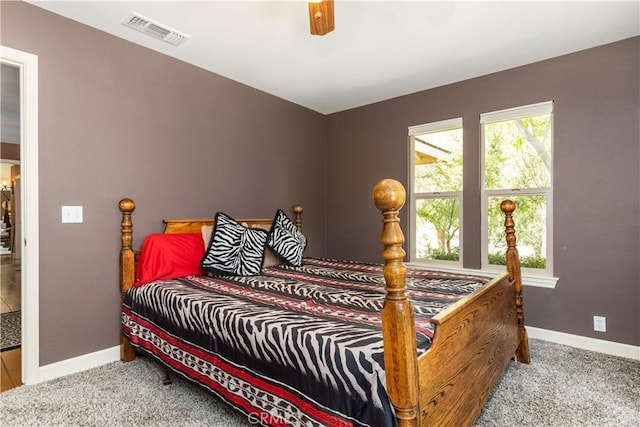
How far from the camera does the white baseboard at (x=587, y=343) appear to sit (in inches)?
102

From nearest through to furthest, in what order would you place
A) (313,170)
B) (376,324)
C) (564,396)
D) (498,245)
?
(376,324)
(564,396)
(498,245)
(313,170)

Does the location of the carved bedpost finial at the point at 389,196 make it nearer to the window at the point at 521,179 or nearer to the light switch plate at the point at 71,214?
the light switch plate at the point at 71,214

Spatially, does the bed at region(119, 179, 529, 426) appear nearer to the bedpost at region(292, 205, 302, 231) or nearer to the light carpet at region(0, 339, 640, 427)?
the light carpet at region(0, 339, 640, 427)

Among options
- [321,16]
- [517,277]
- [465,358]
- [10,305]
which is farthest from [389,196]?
[10,305]

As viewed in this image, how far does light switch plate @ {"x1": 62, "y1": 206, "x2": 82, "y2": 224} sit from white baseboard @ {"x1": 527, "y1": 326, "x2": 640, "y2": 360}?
3771mm

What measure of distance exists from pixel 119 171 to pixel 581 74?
3.81 meters

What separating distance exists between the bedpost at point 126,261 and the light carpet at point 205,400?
123mm

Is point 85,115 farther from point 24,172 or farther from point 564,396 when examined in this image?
point 564,396

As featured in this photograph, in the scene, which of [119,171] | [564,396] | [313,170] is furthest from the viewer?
[313,170]

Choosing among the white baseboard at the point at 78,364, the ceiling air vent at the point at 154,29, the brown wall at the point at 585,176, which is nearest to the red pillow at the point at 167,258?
the white baseboard at the point at 78,364

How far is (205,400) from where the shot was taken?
1986mm

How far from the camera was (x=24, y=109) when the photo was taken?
2.18 m

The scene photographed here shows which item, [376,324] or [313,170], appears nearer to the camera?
[376,324]

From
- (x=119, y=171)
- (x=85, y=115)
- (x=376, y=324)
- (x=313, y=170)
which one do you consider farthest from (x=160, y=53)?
(x=376, y=324)
